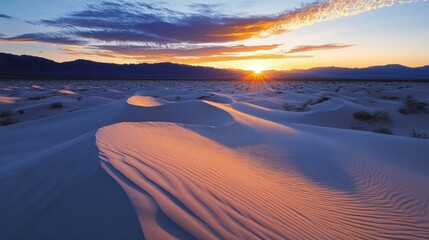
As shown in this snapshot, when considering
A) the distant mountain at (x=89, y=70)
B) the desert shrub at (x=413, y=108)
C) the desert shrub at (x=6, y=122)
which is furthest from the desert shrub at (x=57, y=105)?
the distant mountain at (x=89, y=70)

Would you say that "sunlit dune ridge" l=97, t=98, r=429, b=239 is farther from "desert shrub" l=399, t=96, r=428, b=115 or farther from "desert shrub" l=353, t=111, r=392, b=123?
"desert shrub" l=399, t=96, r=428, b=115

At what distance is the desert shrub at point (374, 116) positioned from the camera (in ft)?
37.6

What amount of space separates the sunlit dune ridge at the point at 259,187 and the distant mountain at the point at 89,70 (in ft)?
271

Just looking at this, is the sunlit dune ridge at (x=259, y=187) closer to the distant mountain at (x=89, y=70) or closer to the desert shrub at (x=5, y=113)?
the desert shrub at (x=5, y=113)

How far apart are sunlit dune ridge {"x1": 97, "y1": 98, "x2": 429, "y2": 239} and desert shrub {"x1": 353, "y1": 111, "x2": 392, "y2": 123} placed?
19.3 feet

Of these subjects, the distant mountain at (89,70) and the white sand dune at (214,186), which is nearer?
the white sand dune at (214,186)

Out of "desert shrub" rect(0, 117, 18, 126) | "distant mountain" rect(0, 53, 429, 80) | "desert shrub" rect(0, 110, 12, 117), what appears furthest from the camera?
"distant mountain" rect(0, 53, 429, 80)

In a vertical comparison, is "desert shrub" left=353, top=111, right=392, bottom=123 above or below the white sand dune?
below

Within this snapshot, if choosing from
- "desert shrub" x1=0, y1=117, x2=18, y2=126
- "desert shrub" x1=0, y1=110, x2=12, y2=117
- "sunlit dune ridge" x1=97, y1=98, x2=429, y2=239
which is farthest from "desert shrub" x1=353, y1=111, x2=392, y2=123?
"desert shrub" x1=0, y1=110, x2=12, y2=117

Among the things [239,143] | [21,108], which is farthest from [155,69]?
[239,143]

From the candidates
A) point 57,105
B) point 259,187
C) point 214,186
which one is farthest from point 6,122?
point 259,187

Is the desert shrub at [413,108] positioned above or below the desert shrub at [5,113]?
above

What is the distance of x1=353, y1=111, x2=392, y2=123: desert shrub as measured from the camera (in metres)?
11.5

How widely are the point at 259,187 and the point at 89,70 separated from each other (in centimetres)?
12002
